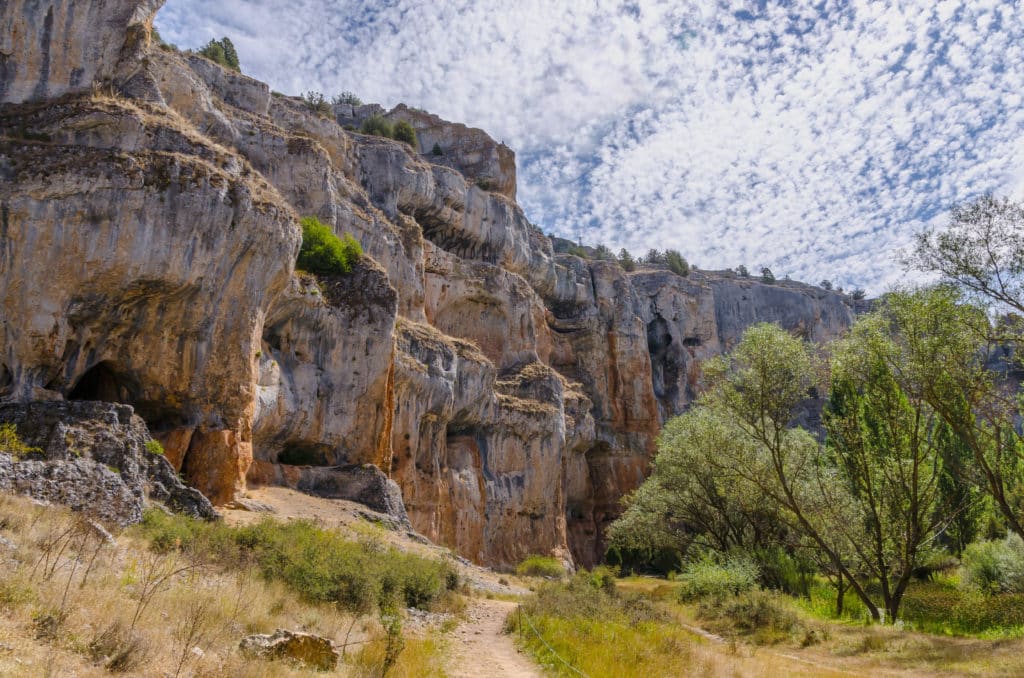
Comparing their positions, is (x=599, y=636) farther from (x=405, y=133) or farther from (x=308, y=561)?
(x=405, y=133)

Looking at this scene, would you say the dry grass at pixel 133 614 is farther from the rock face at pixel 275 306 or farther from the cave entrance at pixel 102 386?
the cave entrance at pixel 102 386

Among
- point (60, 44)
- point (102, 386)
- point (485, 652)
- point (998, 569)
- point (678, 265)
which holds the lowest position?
point (485, 652)

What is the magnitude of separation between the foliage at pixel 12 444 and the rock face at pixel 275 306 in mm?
2874

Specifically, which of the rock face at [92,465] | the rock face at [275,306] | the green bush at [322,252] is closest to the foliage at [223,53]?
the rock face at [275,306]

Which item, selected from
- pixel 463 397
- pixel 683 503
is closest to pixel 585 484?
pixel 463 397

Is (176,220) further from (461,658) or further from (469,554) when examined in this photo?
(469,554)

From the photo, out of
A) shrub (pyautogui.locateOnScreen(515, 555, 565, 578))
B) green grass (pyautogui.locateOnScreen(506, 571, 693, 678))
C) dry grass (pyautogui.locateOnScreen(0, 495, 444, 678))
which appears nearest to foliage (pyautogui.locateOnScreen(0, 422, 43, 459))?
dry grass (pyautogui.locateOnScreen(0, 495, 444, 678))

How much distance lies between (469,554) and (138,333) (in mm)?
23427

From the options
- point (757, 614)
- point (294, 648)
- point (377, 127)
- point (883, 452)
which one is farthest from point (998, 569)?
point (377, 127)

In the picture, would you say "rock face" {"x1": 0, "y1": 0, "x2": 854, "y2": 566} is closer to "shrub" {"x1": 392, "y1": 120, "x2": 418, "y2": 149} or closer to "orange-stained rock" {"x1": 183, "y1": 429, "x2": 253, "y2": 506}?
"orange-stained rock" {"x1": 183, "y1": 429, "x2": 253, "y2": 506}

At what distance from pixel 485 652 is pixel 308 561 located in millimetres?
3618

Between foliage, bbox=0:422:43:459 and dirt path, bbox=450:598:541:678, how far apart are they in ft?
29.4

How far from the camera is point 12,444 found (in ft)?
38.1

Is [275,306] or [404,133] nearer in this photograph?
[275,306]
